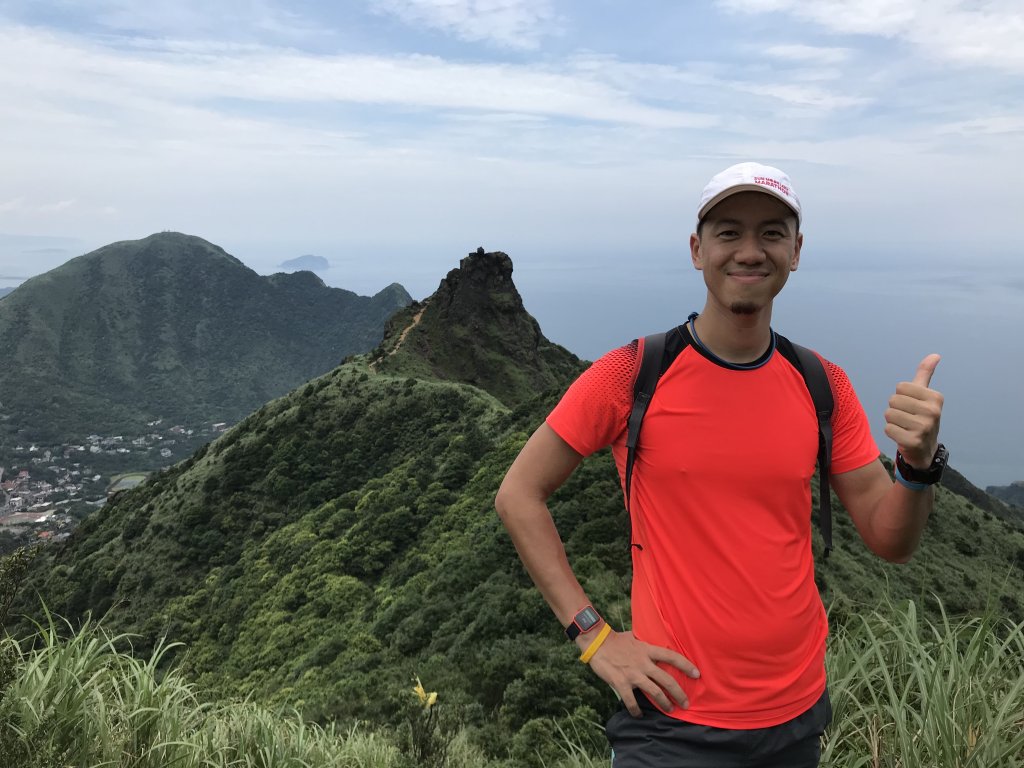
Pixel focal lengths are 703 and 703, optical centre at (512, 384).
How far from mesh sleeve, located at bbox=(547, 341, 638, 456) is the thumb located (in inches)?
32.2

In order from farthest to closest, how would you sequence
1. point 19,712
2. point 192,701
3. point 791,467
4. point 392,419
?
point 392,419 → point 192,701 → point 19,712 → point 791,467

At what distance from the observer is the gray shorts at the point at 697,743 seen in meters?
2.09

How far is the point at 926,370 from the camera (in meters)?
2.07

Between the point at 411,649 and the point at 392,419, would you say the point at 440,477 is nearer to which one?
the point at 392,419

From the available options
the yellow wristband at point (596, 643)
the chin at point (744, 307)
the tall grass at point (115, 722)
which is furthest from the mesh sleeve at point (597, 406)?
the tall grass at point (115, 722)

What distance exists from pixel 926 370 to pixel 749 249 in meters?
0.62

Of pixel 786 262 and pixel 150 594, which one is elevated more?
pixel 786 262

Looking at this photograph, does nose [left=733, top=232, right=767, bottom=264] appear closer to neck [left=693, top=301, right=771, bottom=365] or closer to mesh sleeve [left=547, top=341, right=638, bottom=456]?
neck [left=693, top=301, right=771, bottom=365]

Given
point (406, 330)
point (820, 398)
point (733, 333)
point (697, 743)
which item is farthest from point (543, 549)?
point (406, 330)

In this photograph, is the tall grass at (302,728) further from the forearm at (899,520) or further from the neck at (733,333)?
the neck at (733,333)

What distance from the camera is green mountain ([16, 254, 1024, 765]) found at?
1469 centimetres

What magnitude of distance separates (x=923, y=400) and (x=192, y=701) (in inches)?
185

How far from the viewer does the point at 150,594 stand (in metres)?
36.9

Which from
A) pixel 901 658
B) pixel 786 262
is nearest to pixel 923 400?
pixel 786 262
